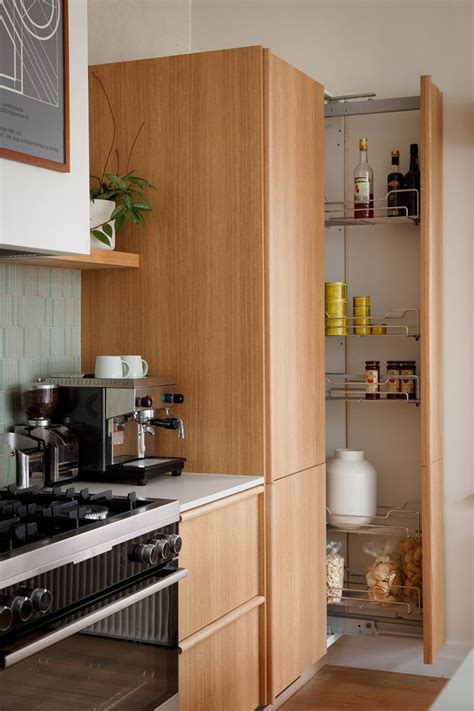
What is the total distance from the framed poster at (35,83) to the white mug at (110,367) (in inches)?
28.3

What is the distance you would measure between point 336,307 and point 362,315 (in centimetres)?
10

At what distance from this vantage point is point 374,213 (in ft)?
11.9

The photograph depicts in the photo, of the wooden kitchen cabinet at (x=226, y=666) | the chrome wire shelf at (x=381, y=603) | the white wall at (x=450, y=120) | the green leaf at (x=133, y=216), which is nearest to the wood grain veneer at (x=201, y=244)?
the green leaf at (x=133, y=216)

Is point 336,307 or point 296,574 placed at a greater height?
point 336,307

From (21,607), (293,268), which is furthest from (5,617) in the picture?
(293,268)

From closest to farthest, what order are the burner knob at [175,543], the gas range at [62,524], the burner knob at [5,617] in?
1. the burner knob at [5,617]
2. the gas range at [62,524]
3. the burner knob at [175,543]

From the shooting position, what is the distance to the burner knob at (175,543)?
2373 mm

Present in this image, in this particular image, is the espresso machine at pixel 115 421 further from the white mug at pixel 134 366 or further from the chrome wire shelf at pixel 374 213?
the chrome wire shelf at pixel 374 213

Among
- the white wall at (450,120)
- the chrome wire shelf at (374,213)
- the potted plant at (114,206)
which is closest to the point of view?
the potted plant at (114,206)

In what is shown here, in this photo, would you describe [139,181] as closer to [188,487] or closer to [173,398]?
[173,398]

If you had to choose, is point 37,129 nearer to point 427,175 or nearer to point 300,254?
point 300,254

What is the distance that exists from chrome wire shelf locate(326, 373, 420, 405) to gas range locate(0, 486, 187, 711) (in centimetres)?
133

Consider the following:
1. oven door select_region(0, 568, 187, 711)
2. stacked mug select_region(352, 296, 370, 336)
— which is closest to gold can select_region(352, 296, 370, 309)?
stacked mug select_region(352, 296, 370, 336)

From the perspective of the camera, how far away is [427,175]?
11.1 ft
